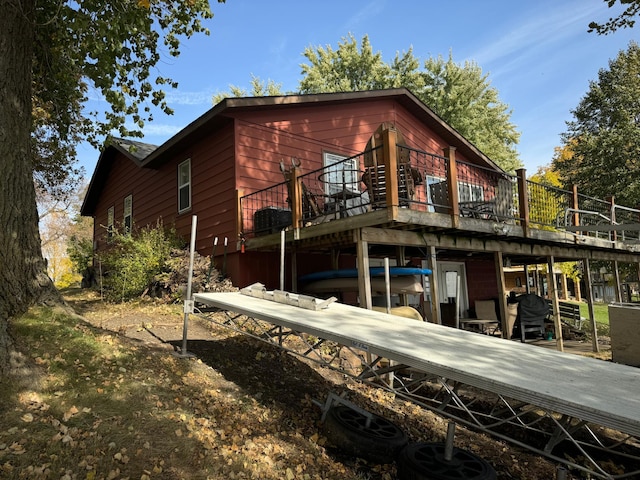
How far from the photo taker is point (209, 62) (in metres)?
12.1

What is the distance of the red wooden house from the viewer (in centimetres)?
783

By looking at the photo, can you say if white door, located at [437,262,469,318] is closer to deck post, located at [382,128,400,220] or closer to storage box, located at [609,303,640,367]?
storage box, located at [609,303,640,367]

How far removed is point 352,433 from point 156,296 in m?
7.13

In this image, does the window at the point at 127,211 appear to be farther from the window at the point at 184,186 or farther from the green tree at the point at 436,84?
the green tree at the point at 436,84

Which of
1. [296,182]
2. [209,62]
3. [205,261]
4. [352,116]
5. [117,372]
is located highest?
[209,62]

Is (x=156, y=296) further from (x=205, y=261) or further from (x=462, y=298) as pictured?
(x=462, y=298)

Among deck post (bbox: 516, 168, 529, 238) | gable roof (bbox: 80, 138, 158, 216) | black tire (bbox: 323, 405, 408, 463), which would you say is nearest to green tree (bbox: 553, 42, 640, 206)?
deck post (bbox: 516, 168, 529, 238)

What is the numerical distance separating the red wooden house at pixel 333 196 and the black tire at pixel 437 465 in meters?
3.56

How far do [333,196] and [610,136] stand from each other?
2039 cm

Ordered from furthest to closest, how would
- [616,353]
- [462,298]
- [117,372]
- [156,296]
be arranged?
[462,298] < [156,296] < [616,353] < [117,372]

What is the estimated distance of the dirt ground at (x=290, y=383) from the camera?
Result: 16.6ft

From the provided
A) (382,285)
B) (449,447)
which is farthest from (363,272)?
(449,447)

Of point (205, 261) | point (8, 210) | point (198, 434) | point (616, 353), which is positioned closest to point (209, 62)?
point (205, 261)

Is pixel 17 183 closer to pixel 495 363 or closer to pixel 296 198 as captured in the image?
pixel 296 198
